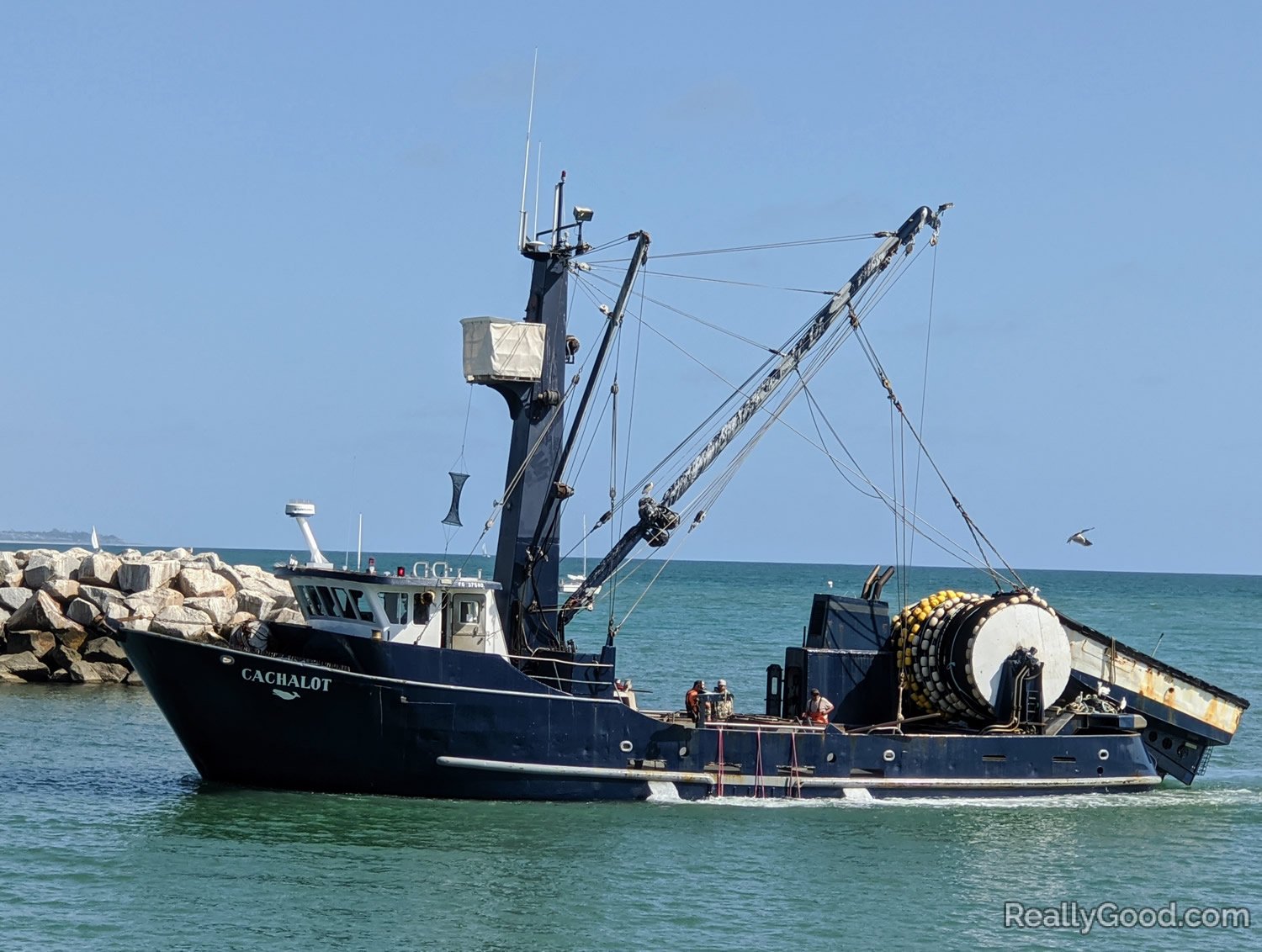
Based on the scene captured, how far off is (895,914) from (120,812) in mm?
10504

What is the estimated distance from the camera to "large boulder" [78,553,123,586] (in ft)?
129

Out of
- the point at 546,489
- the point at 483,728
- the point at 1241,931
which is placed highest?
the point at 546,489

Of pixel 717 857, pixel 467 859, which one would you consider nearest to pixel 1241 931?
pixel 717 857

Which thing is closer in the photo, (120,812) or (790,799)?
(120,812)

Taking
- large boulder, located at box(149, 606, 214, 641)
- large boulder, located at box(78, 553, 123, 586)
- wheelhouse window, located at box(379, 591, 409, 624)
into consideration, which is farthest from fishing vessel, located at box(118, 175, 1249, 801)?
large boulder, located at box(78, 553, 123, 586)

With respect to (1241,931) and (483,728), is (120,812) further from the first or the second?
(1241,931)

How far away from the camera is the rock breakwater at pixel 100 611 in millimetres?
36719

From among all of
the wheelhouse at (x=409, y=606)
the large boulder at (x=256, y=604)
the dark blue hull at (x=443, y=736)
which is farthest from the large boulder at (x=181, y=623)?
the wheelhouse at (x=409, y=606)

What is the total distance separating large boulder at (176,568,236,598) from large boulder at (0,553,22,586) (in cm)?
376

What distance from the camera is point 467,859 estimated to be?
65.3ft

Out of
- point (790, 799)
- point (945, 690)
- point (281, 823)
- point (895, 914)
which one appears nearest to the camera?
point (895, 914)

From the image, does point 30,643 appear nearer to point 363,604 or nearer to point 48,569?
point 48,569

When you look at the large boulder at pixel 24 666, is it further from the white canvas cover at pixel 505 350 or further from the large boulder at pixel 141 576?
the white canvas cover at pixel 505 350

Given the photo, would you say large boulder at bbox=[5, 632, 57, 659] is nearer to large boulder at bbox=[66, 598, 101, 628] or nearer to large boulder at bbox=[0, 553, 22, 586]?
large boulder at bbox=[66, 598, 101, 628]
